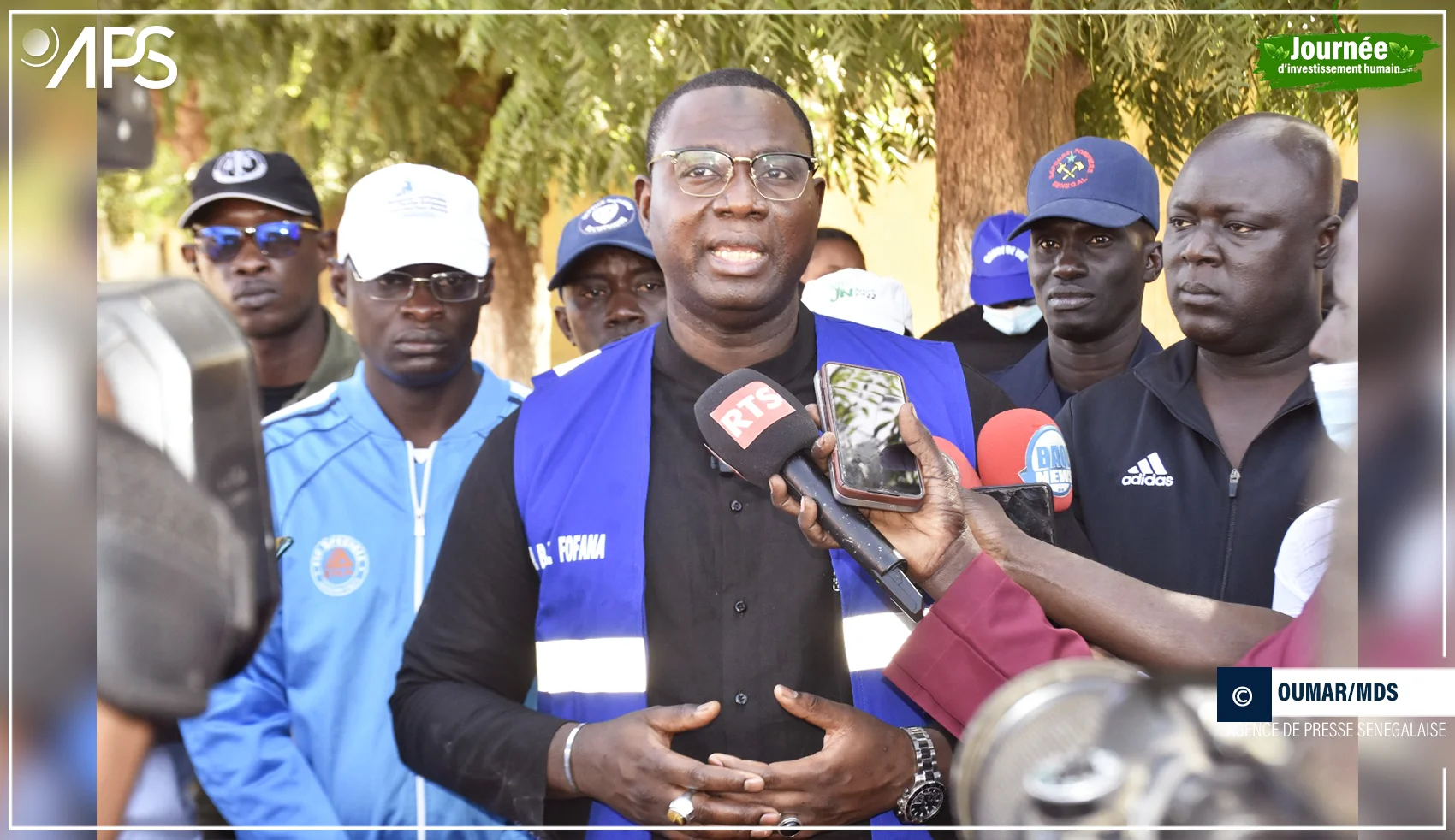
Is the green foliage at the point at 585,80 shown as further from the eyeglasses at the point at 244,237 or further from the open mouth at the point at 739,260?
the open mouth at the point at 739,260

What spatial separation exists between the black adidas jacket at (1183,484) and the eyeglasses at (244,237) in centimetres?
190

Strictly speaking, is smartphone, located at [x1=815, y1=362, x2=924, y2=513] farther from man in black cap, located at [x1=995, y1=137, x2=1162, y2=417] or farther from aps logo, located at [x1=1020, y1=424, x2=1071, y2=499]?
man in black cap, located at [x1=995, y1=137, x2=1162, y2=417]

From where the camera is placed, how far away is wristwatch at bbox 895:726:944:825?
7.95ft

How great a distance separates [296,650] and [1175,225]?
2072mm

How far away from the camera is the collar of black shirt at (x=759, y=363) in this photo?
2.62m

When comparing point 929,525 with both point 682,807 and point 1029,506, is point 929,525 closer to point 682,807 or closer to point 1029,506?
point 1029,506

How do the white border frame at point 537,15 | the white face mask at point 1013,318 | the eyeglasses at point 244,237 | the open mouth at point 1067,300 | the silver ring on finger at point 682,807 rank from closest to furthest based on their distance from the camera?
the silver ring on finger at point 682,807
the white border frame at point 537,15
the open mouth at point 1067,300
the eyeglasses at point 244,237
the white face mask at point 1013,318

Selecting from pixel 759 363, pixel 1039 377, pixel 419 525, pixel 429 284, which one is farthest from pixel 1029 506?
pixel 429 284

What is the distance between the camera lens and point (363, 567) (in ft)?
9.91

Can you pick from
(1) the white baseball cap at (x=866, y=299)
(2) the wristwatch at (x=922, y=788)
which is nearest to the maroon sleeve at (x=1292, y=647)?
(2) the wristwatch at (x=922, y=788)

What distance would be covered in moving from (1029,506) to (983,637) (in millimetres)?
352

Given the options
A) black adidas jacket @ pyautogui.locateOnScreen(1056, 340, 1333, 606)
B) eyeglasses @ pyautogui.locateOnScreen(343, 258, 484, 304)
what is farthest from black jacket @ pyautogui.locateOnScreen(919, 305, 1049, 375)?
eyeglasses @ pyautogui.locateOnScreen(343, 258, 484, 304)

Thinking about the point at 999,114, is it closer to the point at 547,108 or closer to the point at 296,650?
the point at 547,108

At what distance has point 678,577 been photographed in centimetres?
254
